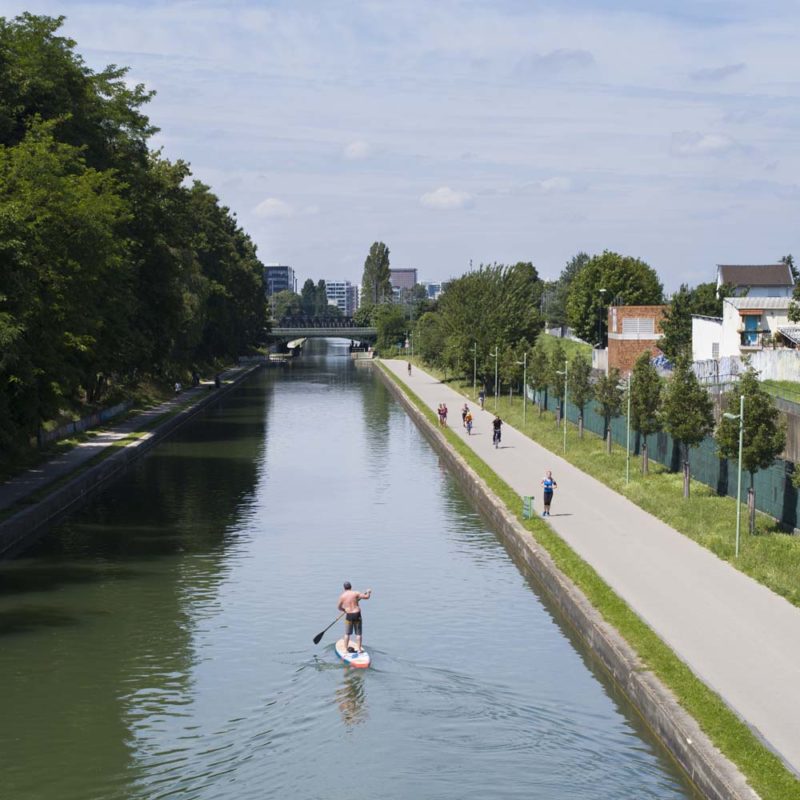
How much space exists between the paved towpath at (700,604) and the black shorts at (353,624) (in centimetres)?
545

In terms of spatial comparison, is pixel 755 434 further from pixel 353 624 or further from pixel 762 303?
pixel 762 303

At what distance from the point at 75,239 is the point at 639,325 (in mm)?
53879

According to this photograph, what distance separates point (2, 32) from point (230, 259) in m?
70.0

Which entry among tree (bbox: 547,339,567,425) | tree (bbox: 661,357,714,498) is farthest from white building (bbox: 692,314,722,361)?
tree (bbox: 661,357,714,498)

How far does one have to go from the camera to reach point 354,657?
24.5 meters

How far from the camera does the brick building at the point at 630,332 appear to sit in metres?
91.8

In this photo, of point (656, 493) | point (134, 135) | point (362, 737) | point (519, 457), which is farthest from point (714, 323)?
point (362, 737)

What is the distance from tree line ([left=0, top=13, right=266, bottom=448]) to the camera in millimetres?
40656

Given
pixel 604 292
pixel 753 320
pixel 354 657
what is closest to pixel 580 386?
pixel 753 320

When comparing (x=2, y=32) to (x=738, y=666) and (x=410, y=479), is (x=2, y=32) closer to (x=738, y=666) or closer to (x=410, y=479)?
(x=410, y=479)

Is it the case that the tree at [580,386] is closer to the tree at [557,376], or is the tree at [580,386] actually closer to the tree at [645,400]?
the tree at [557,376]

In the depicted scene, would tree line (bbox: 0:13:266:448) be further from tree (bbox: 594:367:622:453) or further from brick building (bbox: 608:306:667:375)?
brick building (bbox: 608:306:667:375)

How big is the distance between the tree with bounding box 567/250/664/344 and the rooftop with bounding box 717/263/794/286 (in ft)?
34.4

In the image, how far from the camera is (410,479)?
52500mm
